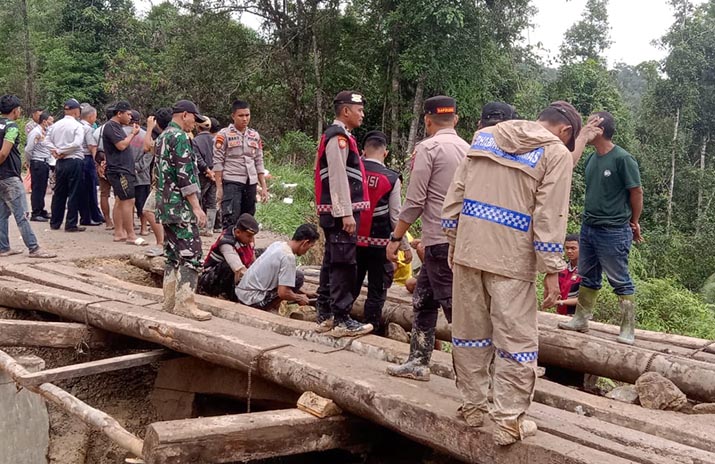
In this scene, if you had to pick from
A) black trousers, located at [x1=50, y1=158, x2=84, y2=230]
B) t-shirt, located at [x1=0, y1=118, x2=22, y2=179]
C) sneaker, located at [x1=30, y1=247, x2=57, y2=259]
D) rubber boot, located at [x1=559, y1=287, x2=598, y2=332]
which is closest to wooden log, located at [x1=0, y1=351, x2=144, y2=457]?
sneaker, located at [x1=30, y1=247, x2=57, y2=259]

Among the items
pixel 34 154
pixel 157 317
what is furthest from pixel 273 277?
pixel 34 154

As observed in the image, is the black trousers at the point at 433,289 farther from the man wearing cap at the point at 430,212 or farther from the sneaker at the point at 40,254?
the sneaker at the point at 40,254

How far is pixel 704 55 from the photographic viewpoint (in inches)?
920

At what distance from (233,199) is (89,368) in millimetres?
3197

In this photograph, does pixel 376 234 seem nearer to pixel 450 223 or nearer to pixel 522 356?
pixel 450 223

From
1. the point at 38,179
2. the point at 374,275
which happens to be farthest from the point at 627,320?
the point at 38,179

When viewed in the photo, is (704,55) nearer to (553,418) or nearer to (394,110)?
(394,110)

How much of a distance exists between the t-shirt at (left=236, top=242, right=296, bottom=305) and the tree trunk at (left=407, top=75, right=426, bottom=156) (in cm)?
1129

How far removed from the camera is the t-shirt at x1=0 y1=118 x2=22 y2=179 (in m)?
6.96

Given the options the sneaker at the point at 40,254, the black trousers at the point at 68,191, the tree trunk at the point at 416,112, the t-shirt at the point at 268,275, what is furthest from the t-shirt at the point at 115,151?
the tree trunk at the point at 416,112

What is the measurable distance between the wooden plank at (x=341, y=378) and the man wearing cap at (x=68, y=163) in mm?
3289

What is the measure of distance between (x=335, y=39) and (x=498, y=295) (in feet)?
55.0

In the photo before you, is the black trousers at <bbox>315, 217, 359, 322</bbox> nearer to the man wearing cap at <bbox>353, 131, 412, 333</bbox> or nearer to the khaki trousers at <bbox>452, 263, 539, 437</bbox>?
the man wearing cap at <bbox>353, 131, 412, 333</bbox>

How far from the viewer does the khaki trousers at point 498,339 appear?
3.03 metres
